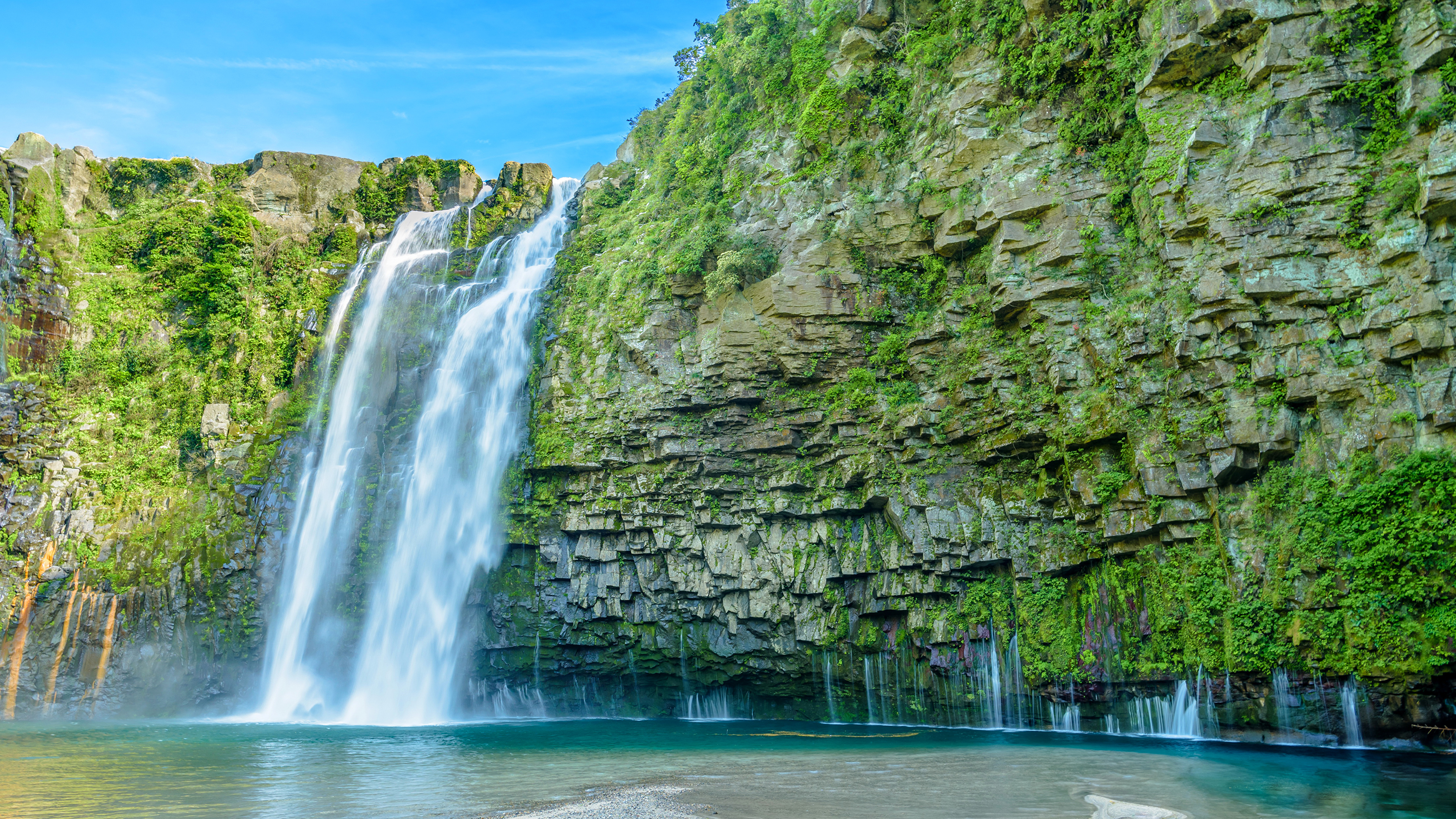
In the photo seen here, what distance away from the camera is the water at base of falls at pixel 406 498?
21.6 m

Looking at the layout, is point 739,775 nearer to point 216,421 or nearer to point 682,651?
point 682,651

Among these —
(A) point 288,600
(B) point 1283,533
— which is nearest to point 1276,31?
(B) point 1283,533

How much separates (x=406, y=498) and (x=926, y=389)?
47.8 feet

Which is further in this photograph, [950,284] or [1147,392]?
[950,284]

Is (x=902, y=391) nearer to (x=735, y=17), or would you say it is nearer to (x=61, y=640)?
(x=735, y=17)

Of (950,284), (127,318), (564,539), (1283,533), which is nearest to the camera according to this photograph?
(1283,533)

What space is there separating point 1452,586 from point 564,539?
1772 centimetres

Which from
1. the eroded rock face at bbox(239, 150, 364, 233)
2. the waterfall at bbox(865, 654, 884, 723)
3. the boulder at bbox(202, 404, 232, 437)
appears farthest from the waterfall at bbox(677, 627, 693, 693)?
the eroded rock face at bbox(239, 150, 364, 233)

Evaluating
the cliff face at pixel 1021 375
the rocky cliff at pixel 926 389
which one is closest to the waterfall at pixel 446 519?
the rocky cliff at pixel 926 389

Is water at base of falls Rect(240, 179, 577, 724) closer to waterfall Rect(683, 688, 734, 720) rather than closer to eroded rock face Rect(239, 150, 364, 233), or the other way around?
waterfall Rect(683, 688, 734, 720)

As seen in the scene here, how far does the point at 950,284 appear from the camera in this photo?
1820 centimetres

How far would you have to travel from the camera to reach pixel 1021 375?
1650 centimetres

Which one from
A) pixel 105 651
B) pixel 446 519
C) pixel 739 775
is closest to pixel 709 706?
pixel 446 519

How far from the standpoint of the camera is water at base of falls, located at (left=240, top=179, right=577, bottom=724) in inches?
849
